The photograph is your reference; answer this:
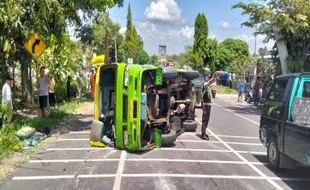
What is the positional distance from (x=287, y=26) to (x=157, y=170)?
13.7 meters

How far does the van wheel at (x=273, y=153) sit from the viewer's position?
23.7 feet

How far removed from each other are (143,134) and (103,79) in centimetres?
212

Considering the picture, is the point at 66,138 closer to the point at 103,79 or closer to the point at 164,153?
the point at 103,79

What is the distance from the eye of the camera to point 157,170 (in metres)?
7.18

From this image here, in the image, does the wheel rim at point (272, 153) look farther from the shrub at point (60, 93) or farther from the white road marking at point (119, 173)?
the shrub at point (60, 93)

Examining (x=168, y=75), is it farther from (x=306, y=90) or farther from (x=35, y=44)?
(x=35, y=44)

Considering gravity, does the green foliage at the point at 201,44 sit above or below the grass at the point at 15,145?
above

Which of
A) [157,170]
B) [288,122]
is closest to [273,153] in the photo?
[288,122]

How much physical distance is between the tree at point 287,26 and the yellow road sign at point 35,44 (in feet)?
40.7

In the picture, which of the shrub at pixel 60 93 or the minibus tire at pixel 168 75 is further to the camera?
the shrub at pixel 60 93

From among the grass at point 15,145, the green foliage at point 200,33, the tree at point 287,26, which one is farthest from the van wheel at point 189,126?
the green foliage at point 200,33

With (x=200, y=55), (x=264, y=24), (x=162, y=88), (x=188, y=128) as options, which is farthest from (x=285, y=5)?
(x=200, y=55)

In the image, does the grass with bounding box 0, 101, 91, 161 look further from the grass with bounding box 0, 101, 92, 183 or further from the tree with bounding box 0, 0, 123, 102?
the tree with bounding box 0, 0, 123, 102

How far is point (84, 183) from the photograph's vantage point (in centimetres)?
632
